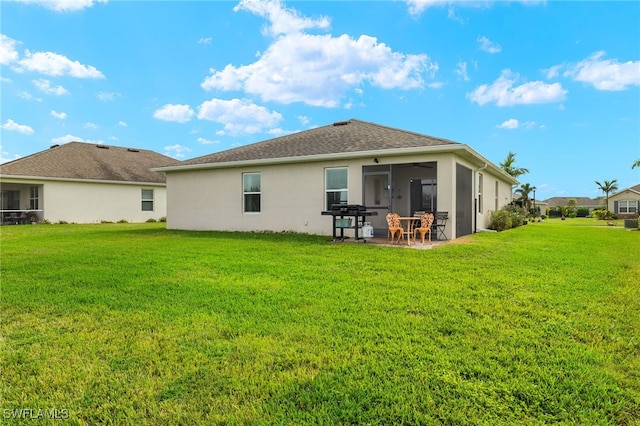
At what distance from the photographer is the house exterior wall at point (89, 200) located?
21656mm

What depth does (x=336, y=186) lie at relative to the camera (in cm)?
1304

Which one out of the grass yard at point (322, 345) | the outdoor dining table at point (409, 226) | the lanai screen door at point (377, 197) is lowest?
the grass yard at point (322, 345)

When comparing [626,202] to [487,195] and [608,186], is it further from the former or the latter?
[487,195]

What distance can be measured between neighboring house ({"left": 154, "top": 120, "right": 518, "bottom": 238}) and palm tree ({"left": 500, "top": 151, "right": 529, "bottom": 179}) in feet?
89.6

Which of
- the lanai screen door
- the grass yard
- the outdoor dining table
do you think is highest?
the lanai screen door

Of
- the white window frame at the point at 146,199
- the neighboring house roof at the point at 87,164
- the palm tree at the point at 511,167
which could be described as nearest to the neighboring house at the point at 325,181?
the neighboring house roof at the point at 87,164

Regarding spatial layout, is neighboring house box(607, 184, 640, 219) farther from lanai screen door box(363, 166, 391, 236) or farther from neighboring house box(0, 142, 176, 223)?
neighboring house box(0, 142, 176, 223)

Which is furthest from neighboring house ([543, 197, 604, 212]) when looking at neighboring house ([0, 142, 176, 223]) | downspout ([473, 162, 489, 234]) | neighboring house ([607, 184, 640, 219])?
neighboring house ([0, 142, 176, 223])

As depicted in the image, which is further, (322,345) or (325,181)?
(325,181)

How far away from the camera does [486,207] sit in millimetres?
17906

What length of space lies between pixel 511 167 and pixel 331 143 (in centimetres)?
3575

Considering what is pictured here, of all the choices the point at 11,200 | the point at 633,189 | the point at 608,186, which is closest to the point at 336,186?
the point at 11,200

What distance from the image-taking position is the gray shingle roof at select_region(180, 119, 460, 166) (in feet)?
40.4

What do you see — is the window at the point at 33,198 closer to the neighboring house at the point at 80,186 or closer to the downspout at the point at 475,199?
the neighboring house at the point at 80,186
